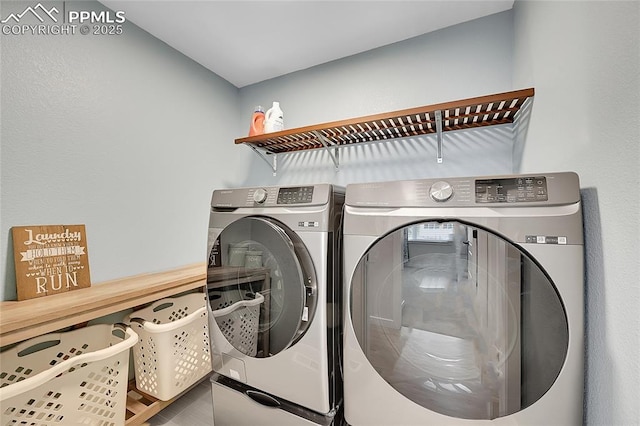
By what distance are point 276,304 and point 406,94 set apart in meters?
1.52

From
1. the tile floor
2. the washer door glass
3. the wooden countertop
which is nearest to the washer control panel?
the washer door glass

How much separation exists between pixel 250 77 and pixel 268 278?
1810 mm

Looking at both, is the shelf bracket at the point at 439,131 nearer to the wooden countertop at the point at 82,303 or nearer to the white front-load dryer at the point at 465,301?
the white front-load dryer at the point at 465,301

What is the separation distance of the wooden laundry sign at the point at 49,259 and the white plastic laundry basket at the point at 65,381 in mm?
232

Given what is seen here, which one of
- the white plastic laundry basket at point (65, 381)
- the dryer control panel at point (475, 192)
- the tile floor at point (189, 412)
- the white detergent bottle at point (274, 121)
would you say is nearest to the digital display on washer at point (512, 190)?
the dryer control panel at point (475, 192)

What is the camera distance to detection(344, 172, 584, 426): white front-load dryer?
0.75 meters

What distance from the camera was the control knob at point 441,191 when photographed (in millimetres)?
884

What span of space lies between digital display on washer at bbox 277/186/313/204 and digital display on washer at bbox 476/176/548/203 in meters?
0.63

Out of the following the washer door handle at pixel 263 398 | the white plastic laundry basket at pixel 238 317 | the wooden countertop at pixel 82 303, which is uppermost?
the wooden countertop at pixel 82 303

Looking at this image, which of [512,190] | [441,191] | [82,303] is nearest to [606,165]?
[512,190]

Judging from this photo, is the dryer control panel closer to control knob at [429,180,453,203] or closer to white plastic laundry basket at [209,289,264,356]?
control knob at [429,180,453,203]

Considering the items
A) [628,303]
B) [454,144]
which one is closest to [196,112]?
[454,144]

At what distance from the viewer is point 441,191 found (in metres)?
0.90

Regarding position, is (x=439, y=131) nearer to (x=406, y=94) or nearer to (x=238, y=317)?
(x=406, y=94)
